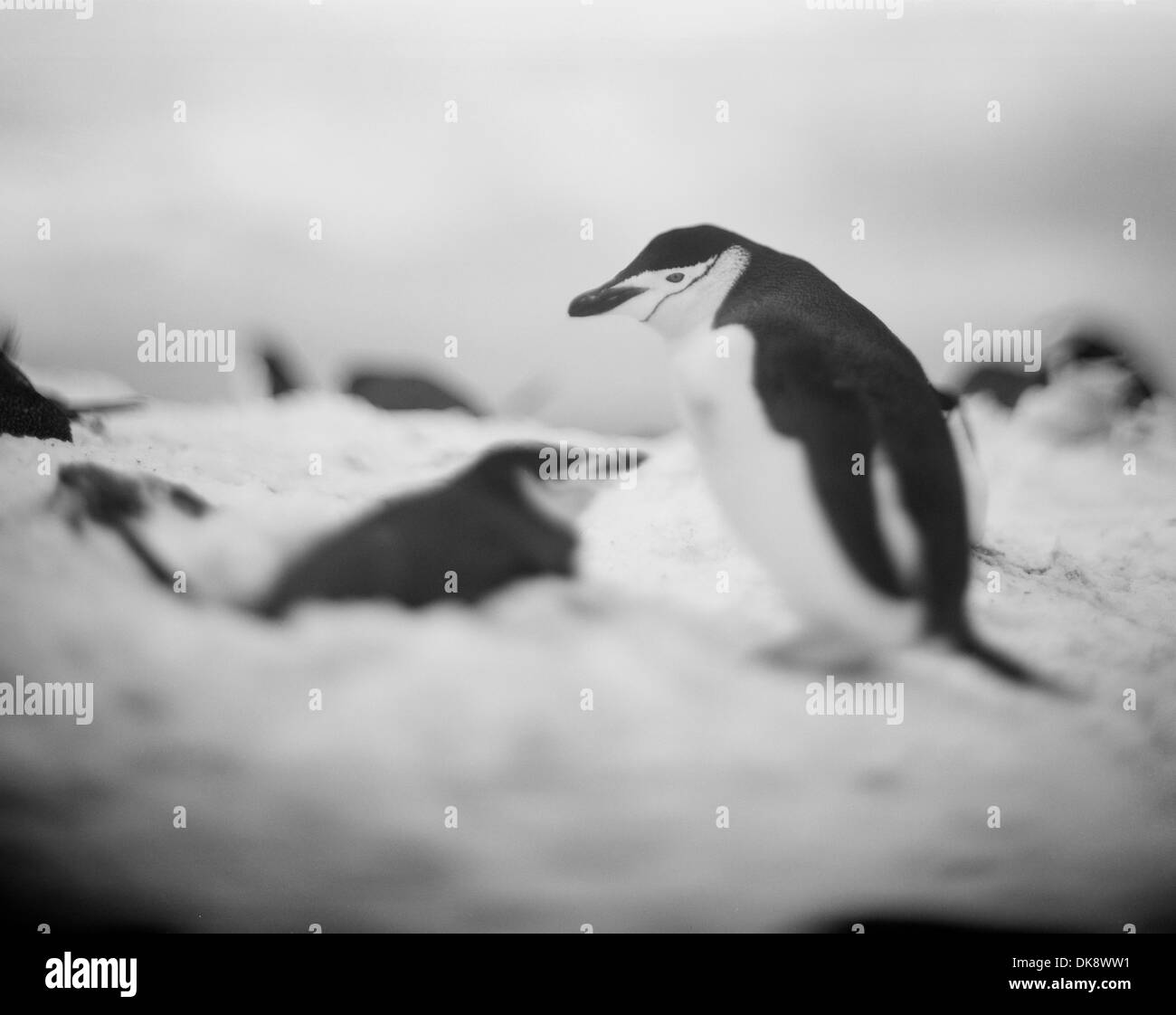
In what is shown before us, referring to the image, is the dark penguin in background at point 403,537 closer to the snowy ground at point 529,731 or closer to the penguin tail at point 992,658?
the snowy ground at point 529,731

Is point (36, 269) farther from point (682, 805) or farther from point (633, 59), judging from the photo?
point (682, 805)

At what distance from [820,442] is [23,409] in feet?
4.27

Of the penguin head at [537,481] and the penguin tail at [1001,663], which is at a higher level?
the penguin head at [537,481]

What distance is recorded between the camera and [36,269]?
1582 mm

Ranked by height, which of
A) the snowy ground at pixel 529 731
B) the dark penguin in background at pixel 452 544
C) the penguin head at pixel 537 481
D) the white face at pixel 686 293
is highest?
the white face at pixel 686 293

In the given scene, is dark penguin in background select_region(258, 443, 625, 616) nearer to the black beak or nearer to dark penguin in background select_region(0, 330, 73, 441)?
the black beak

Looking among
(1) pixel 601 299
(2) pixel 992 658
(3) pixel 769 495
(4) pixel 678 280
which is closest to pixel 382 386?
(1) pixel 601 299

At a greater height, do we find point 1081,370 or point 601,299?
point 601,299

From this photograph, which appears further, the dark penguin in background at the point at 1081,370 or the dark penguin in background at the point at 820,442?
the dark penguin in background at the point at 1081,370

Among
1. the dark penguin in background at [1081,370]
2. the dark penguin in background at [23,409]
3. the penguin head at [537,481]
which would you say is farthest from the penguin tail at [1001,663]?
the dark penguin in background at [23,409]

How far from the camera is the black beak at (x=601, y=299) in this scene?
1.59 m

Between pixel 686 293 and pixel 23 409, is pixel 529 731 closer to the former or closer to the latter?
pixel 686 293

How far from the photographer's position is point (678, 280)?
5.18ft
